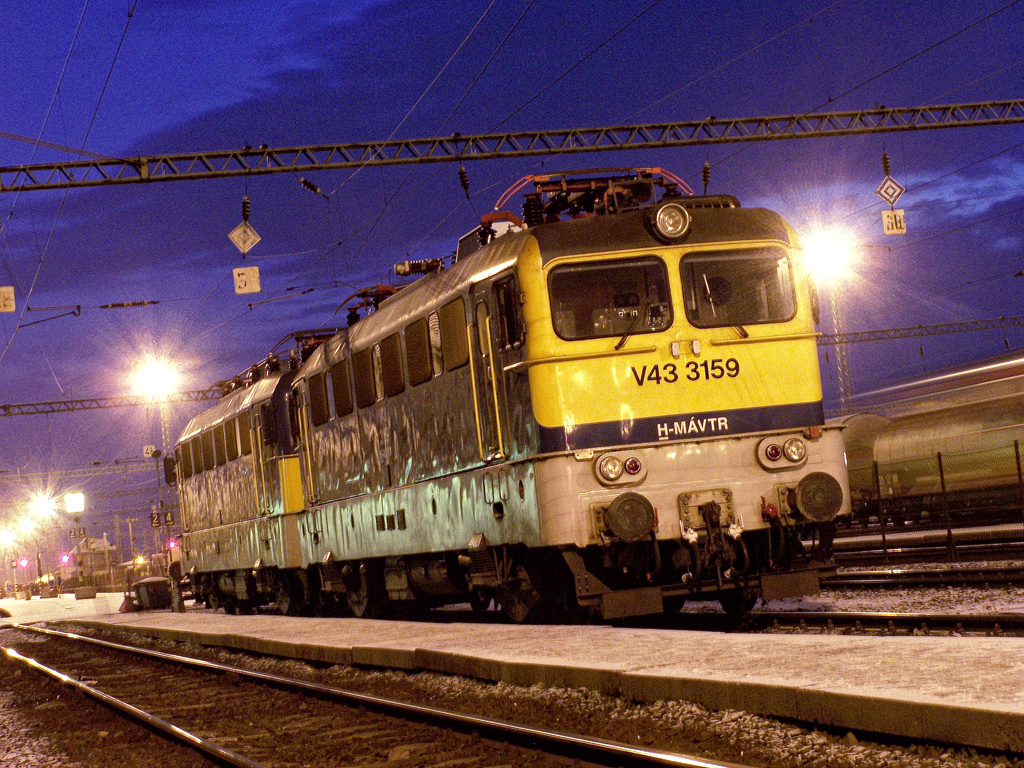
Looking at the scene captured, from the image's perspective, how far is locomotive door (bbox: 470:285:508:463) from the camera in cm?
1216

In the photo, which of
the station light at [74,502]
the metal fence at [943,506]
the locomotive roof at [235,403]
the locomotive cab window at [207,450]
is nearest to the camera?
the locomotive roof at [235,403]

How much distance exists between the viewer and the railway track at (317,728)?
730 centimetres

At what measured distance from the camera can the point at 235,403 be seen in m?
22.8

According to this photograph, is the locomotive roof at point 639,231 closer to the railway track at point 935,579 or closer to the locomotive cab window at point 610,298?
the locomotive cab window at point 610,298

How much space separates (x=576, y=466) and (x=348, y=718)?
3015 millimetres

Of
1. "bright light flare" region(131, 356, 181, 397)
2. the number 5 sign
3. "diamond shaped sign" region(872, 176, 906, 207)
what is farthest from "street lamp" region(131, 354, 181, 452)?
"diamond shaped sign" region(872, 176, 906, 207)

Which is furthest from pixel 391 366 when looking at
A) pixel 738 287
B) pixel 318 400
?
pixel 738 287

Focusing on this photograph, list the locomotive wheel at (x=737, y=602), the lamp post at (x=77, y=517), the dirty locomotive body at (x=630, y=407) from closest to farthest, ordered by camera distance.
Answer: the dirty locomotive body at (x=630, y=407)
the locomotive wheel at (x=737, y=602)
the lamp post at (x=77, y=517)

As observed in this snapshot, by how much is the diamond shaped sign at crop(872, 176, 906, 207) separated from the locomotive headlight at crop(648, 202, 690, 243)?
609 inches

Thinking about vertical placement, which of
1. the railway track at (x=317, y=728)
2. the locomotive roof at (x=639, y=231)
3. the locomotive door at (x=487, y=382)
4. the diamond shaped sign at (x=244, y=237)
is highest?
the diamond shaped sign at (x=244, y=237)

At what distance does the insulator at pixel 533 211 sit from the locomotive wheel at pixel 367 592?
660cm

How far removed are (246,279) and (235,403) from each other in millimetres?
6788

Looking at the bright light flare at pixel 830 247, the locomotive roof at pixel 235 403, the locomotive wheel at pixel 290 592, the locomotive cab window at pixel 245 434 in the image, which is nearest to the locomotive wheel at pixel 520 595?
the locomotive roof at pixel 235 403

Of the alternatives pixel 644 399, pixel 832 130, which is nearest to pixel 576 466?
pixel 644 399
